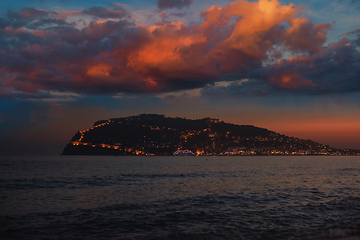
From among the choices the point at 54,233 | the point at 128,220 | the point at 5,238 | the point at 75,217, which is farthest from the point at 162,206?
the point at 5,238

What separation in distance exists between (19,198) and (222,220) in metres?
28.0

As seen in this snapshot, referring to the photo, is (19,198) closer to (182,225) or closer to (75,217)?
(75,217)

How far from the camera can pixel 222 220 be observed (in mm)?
24359

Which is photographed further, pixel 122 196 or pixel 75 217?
pixel 122 196

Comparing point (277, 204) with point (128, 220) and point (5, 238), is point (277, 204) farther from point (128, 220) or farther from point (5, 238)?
point (5, 238)

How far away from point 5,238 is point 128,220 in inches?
363

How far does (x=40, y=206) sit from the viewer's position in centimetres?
3117

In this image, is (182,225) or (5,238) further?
(182,225)

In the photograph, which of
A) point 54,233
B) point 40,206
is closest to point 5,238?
point 54,233

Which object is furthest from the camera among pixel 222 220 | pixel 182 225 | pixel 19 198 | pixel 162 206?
pixel 19 198

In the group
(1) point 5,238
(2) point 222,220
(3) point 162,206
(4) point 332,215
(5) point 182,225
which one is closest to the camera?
(1) point 5,238

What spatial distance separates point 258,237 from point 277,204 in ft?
44.1

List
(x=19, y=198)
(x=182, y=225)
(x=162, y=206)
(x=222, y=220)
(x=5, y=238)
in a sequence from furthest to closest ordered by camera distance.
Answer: (x=19, y=198)
(x=162, y=206)
(x=222, y=220)
(x=182, y=225)
(x=5, y=238)

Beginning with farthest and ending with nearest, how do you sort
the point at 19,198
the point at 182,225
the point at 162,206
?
the point at 19,198, the point at 162,206, the point at 182,225
